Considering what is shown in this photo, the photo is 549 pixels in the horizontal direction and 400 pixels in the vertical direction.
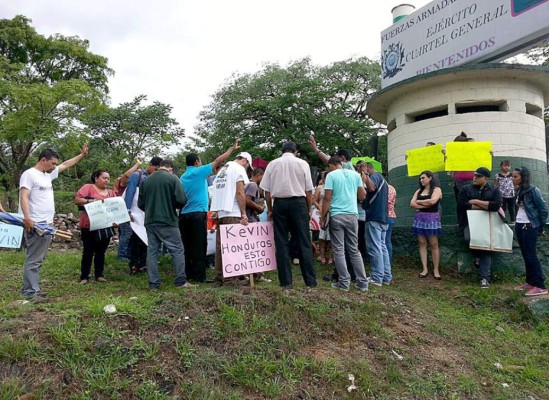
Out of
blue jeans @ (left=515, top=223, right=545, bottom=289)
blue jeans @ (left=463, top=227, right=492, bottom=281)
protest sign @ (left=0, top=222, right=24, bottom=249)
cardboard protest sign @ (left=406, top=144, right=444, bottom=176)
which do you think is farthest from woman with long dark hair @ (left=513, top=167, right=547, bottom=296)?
protest sign @ (left=0, top=222, right=24, bottom=249)

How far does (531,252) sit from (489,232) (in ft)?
2.70

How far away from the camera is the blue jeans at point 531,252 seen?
19.2ft

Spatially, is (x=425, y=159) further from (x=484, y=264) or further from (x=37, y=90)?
(x=37, y=90)

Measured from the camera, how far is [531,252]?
586 centimetres

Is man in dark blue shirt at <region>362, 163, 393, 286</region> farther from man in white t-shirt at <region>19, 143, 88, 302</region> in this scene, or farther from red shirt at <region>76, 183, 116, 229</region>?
man in white t-shirt at <region>19, 143, 88, 302</region>

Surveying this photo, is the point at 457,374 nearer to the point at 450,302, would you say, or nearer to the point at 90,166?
the point at 450,302

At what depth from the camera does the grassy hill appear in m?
3.12

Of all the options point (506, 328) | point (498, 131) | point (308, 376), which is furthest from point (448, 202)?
point (308, 376)

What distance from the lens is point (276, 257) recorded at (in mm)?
5172

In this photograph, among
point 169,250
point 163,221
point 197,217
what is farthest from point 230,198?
point 169,250

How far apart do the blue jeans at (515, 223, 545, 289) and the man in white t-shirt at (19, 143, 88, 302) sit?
6332 mm

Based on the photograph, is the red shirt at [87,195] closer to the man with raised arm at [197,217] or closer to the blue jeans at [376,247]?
the man with raised arm at [197,217]

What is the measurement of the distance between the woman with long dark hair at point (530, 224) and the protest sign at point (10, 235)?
25.3ft

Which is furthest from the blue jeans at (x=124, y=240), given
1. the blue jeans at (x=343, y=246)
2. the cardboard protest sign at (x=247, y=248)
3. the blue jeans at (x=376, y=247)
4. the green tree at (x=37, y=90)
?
the green tree at (x=37, y=90)
